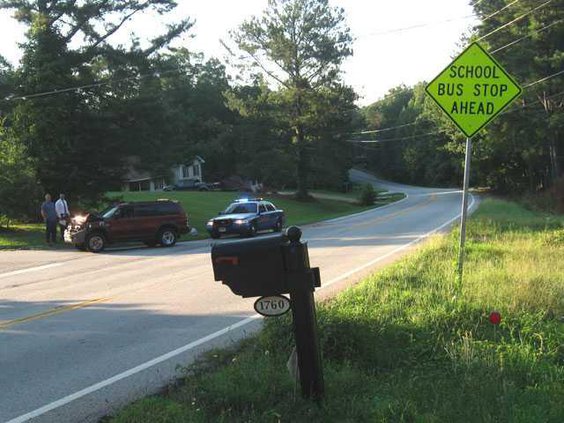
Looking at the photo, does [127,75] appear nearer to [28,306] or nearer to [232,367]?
[28,306]

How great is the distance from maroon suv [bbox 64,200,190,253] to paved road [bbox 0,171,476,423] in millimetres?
3532

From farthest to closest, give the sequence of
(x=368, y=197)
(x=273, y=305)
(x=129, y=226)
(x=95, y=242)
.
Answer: (x=368, y=197) → (x=129, y=226) → (x=95, y=242) → (x=273, y=305)

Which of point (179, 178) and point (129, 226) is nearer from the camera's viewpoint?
point (129, 226)

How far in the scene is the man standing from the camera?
22.4 m

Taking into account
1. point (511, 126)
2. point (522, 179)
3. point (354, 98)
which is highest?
point (354, 98)

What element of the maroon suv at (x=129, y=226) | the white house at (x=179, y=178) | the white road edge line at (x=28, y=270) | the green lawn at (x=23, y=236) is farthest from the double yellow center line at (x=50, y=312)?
the white house at (x=179, y=178)

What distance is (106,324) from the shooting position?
8828mm

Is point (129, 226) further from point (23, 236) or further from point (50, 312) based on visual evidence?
point (50, 312)

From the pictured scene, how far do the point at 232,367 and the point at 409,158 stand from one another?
4405 inches

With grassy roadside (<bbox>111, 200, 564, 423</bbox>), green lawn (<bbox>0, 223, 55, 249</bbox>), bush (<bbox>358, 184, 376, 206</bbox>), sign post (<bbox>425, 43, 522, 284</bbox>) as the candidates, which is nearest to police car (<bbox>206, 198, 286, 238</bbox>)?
green lawn (<bbox>0, 223, 55, 249</bbox>)

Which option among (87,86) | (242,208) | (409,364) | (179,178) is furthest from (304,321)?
(179,178)

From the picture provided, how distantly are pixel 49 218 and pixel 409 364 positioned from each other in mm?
19487

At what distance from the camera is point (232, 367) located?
5668 millimetres

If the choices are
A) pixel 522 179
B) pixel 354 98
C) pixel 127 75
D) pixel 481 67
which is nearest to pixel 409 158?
pixel 522 179
